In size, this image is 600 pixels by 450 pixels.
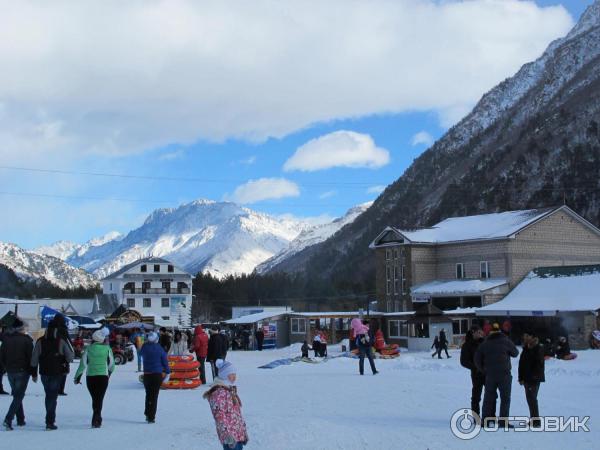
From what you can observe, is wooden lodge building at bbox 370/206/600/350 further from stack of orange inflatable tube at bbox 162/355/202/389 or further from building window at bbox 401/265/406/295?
stack of orange inflatable tube at bbox 162/355/202/389

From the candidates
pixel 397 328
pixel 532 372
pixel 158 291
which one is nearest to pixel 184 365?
pixel 532 372

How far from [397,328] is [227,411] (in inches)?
1578

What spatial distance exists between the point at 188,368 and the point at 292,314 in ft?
110

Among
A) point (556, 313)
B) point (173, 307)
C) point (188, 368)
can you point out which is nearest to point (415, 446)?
point (188, 368)

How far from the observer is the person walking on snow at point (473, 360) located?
13086 mm

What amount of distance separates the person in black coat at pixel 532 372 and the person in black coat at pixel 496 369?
0.25 meters

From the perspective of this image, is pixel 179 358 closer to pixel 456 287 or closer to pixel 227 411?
pixel 227 411

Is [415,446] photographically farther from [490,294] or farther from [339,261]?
[339,261]

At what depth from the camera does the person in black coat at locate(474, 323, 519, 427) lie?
1192 cm

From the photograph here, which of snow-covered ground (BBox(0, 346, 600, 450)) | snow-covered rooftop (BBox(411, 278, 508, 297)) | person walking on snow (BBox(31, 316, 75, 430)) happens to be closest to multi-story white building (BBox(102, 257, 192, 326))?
snow-covered rooftop (BBox(411, 278, 508, 297))

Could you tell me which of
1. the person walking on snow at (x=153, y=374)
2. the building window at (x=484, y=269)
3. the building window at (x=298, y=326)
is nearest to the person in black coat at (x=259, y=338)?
the building window at (x=298, y=326)

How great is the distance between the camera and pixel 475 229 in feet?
188

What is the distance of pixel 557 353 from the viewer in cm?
2944

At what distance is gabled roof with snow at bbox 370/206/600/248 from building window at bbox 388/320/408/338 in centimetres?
991
